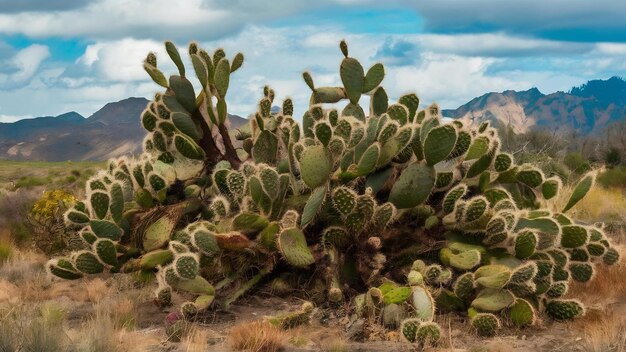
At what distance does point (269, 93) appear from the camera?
848 centimetres

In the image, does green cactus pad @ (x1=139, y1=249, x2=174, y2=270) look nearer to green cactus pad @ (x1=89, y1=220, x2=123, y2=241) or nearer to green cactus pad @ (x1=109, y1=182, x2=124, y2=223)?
green cactus pad @ (x1=89, y1=220, x2=123, y2=241)

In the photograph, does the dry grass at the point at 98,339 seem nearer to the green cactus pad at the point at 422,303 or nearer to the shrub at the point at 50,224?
the green cactus pad at the point at 422,303

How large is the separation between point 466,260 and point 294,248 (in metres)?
1.36

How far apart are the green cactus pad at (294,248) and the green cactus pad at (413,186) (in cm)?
84

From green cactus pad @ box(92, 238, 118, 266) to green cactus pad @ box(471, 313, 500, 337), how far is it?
3.18 m

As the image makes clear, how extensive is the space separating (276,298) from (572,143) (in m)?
35.1

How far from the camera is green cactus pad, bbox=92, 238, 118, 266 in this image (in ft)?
21.9

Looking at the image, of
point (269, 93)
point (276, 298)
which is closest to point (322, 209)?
point (276, 298)

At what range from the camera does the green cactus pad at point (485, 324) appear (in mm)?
5621

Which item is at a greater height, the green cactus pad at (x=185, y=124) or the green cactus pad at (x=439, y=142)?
the green cactus pad at (x=185, y=124)

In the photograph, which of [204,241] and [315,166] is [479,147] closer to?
[315,166]

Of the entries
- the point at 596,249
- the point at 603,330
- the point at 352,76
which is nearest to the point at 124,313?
the point at 352,76

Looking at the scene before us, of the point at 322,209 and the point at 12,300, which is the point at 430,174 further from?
the point at 12,300

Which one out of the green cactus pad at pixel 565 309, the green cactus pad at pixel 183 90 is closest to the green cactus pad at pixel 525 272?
the green cactus pad at pixel 565 309
